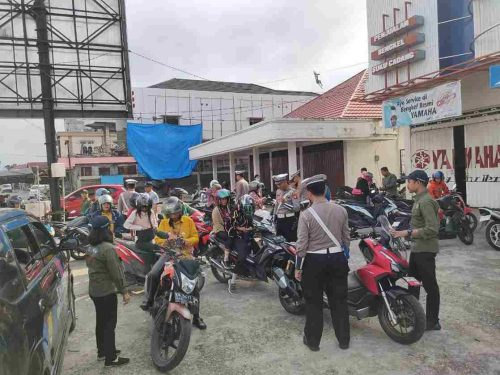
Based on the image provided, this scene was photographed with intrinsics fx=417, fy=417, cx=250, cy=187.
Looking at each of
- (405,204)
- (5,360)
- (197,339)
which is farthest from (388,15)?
(5,360)

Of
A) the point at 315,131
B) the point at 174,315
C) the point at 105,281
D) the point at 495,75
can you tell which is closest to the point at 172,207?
the point at 105,281

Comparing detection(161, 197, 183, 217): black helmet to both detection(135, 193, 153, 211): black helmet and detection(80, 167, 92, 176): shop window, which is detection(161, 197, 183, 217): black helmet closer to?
detection(135, 193, 153, 211): black helmet

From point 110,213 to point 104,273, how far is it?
383 cm

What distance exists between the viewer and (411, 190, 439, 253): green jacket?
4051 millimetres

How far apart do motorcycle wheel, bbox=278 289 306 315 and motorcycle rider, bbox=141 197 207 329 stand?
3.18 feet

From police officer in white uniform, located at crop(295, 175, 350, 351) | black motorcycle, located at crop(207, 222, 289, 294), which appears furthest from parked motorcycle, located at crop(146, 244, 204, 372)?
black motorcycle, located at crop(207, 222, 289, 294)

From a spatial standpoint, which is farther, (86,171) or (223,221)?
(86,171)

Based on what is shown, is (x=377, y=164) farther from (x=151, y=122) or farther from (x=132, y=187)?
(x=151, y=122)

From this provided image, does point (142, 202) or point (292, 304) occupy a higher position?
point (142, 202)

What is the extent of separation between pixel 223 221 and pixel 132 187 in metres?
3.41

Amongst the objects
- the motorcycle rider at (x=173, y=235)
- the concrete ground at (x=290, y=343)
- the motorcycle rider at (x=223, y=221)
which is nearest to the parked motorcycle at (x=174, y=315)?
the concrete ground at (x=290, y=343)

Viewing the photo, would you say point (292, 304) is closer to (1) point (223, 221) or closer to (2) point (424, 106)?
(1) point (223, 221)

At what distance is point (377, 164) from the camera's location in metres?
16.4

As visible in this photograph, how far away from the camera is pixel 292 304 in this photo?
16.0ft
